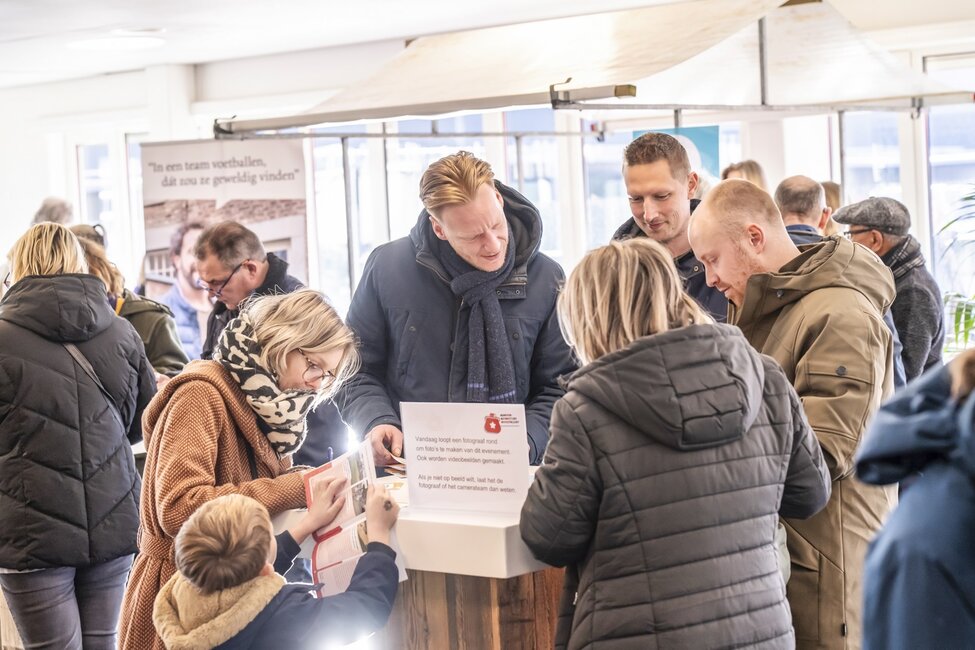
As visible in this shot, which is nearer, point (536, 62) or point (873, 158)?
point (536, 62)

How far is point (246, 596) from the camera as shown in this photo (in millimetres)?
1998

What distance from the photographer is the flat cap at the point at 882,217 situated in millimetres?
4391

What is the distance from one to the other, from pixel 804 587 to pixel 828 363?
44 centimetres

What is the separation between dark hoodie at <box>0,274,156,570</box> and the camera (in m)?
3.21

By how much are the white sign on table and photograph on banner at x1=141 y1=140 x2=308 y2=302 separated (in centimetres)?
377

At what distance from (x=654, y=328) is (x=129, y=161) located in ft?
27.1

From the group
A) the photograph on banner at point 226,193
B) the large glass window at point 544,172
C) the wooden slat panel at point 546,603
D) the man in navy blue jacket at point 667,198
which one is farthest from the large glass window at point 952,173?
the wooden slat panel at point 546,603

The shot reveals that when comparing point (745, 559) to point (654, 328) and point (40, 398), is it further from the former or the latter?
point (40, 398)

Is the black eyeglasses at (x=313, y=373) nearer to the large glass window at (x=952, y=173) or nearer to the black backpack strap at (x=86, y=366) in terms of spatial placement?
the black backpack strap at (x=86, y=366)

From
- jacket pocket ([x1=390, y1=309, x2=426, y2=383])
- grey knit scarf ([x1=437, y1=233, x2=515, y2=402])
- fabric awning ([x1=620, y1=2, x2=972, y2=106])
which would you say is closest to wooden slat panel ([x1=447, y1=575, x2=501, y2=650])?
grey knit scarf ([x1=437, y1=233, x2=515, y2=402])

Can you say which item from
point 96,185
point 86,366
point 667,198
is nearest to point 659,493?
point 667,198

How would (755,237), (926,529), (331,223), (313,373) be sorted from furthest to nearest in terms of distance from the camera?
(331,223)
(755,237)
(313,373)
(926,529)

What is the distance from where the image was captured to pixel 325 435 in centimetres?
327

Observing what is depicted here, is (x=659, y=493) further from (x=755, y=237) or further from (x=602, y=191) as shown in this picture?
(x=602, y=191)
